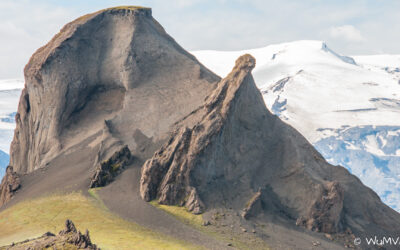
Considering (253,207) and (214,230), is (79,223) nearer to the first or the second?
(214,230)

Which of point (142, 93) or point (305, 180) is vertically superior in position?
point (142, 93)

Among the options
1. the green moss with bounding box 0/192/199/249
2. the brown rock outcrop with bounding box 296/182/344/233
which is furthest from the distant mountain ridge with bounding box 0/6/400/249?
the green moss with bounding box 0/192/199/249

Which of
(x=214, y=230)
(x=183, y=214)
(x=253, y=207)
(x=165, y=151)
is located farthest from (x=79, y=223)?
(x=253, y=207)

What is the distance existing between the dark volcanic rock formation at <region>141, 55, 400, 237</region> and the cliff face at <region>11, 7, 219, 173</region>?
15.4 meters

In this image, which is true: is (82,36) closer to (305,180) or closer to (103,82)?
(103,82)

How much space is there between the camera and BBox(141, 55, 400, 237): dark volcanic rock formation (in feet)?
441

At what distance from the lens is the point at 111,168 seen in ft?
466

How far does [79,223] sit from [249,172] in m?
55.0

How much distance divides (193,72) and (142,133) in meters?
32.3

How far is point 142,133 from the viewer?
15675 centimetres

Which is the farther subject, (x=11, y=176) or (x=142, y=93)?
(x=142, y=93)

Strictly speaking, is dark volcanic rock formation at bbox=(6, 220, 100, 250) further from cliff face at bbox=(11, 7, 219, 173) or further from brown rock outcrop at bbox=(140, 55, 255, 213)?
cliff face at bbox=(11, 7, 219, 173)

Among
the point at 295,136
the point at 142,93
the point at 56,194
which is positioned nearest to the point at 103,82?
the point at 142,93

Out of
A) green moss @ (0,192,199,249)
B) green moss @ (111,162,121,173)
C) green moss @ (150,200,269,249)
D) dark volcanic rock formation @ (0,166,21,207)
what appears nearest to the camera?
green moss @ (0,192,199,249)
